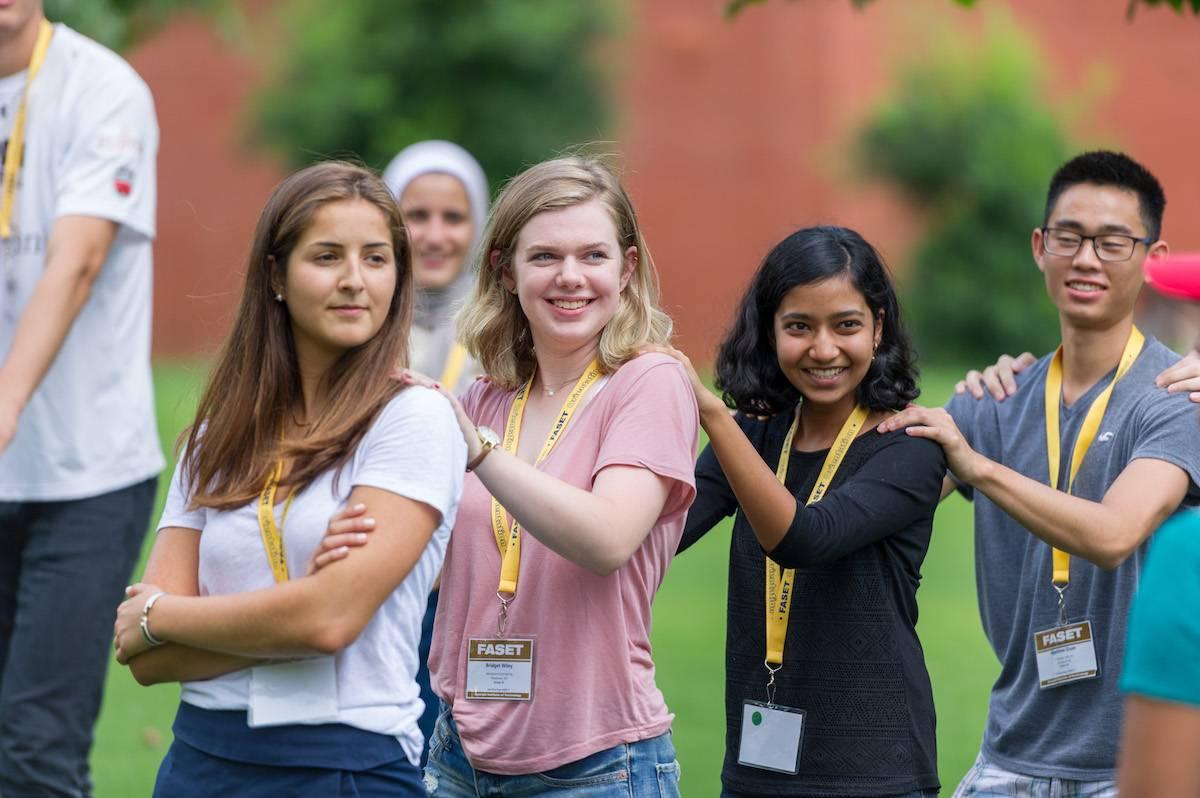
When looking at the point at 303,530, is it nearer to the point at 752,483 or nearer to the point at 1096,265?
the point at 752,483

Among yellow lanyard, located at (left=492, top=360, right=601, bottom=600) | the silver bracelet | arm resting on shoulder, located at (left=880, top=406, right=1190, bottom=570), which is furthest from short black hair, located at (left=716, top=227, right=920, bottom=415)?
the silver bracelet

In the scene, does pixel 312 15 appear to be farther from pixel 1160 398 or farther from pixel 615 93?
pixel 1160 398

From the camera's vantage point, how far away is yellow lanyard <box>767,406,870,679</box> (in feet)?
12.0

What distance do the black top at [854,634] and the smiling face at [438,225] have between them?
1938 mm

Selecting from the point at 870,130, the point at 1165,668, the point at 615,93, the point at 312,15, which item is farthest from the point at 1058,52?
the point at 1165,668

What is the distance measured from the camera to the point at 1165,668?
6.38 feet

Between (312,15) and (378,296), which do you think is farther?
(312,15)

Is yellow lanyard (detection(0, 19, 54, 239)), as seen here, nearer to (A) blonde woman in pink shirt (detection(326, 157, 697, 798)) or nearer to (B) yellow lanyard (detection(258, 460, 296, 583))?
(A) blonde woman in pink shirt (detection(326, 157, 697, 798))

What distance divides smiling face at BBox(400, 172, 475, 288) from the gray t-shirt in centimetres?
192

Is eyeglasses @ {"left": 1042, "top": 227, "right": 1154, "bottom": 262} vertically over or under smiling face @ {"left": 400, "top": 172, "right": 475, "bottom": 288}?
under

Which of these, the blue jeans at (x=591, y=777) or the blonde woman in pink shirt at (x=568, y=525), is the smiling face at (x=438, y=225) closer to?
the blonde woman in pink shirt at (x=568, y=525)

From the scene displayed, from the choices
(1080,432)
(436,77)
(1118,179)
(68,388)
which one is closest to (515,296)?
(1080,432)

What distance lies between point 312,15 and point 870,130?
46.1 feet

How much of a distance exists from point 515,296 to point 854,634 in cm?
106
